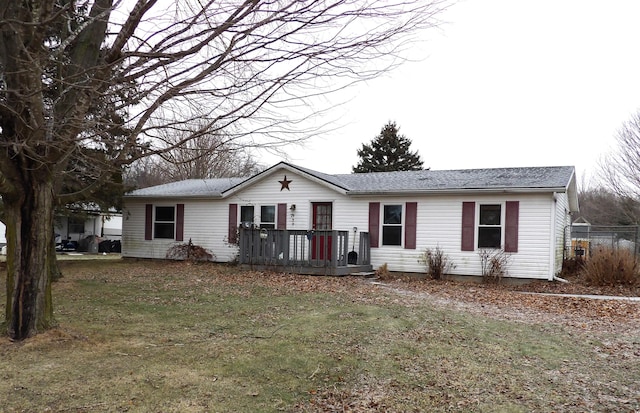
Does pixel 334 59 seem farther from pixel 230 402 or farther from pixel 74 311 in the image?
pixel 74 311

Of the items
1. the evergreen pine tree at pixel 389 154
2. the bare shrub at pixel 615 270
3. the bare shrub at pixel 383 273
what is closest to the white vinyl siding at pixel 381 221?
the bare shrub at pixel 383 273

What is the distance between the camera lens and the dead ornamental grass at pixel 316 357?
4.07 metres

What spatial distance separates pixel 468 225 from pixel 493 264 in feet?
4.15

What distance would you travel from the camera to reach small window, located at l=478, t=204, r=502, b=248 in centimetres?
1334

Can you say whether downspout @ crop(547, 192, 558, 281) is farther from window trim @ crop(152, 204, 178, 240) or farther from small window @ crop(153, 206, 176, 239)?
small window @ crop(153, 206, 176, 239)

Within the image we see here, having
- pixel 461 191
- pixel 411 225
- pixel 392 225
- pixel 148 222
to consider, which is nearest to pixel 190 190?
pixel 148 222

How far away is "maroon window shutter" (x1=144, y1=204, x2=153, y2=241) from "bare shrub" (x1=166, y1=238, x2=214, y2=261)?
1167mm

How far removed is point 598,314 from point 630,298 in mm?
2753

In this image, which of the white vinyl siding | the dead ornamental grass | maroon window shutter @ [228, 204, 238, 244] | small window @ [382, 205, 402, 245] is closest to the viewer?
the dead ornamental grass

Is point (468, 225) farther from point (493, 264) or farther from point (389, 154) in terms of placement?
point (389, 154)

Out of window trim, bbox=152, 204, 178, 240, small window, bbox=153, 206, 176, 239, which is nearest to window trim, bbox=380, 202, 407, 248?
window trim, bbox=152, 204, 178, 240

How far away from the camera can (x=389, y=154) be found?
38781mm

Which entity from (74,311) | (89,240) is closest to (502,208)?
(74,311)

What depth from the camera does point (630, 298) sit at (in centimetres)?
1057
